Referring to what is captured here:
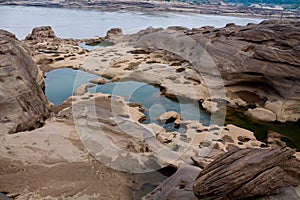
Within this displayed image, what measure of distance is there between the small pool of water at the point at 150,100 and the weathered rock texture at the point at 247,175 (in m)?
5.43

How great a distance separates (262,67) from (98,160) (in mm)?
9474

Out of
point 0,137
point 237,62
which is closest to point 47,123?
point 0,137

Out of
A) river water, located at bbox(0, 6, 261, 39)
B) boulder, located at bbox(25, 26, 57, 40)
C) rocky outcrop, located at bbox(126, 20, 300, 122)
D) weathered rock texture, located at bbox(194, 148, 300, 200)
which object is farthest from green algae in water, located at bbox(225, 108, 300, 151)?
river water, located at bbox(0, 6, 261, 39)

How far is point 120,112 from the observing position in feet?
39.7

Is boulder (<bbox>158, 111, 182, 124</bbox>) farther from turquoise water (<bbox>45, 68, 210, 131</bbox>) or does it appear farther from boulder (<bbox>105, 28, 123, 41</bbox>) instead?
boulder (<bbox>105, 28, 123, 41</bbox>)

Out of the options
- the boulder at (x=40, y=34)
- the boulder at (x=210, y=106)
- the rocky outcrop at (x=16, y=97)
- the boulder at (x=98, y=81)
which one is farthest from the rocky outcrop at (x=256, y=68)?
the boulder at (x=40, y=34)

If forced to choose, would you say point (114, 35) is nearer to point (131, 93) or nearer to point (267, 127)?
point (131, 93)

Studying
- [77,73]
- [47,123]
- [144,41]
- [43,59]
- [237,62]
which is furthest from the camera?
[144,41]

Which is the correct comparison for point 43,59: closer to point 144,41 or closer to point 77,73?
point 77,73

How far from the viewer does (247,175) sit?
494 cm

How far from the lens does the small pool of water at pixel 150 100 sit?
11.5 meters

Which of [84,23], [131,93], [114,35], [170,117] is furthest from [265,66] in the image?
[84,23]

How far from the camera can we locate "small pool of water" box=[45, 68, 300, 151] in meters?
11.5

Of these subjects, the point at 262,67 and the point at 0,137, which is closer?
the point at 0,137
